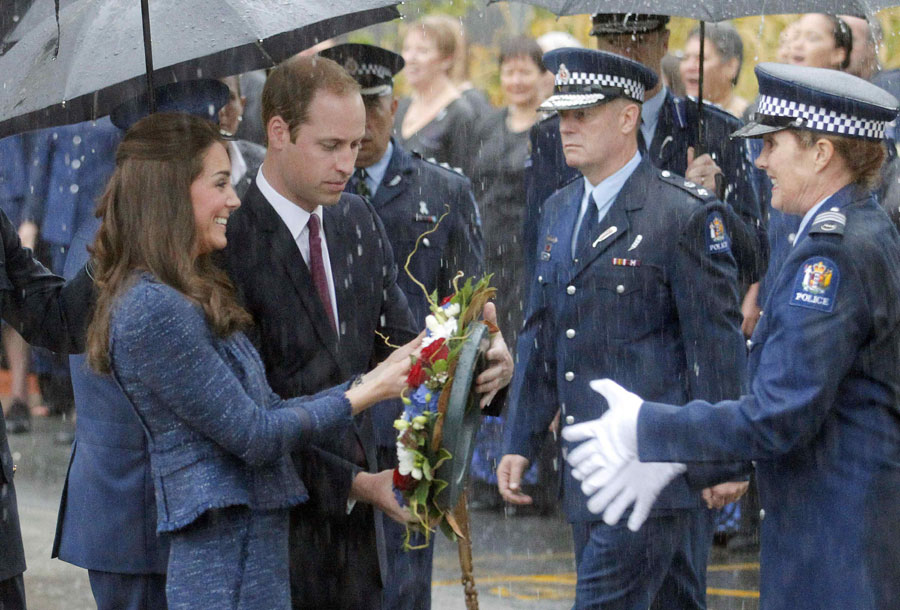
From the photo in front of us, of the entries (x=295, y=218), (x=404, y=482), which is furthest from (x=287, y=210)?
(x=404, y=482)

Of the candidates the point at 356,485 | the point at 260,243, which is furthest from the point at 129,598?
the point at 260,243

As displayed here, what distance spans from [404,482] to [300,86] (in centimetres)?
121

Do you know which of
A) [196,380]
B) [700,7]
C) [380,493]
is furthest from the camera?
[700,7]

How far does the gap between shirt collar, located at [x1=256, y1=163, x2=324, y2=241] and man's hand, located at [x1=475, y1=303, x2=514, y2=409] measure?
645mm

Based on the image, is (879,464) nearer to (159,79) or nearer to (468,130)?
(159,79)

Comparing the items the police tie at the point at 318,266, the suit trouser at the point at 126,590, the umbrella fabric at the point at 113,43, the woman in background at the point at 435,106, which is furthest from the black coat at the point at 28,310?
the woman in background at the point at 435,106

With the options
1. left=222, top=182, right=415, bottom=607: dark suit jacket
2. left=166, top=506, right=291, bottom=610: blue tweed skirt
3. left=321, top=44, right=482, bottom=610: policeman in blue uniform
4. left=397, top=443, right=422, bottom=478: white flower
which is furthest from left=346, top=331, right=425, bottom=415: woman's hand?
left=321, top=44, right=482, bottom=610: policeman in blue uniform

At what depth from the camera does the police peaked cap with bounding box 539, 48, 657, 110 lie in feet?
16.0

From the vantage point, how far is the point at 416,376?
3561mm

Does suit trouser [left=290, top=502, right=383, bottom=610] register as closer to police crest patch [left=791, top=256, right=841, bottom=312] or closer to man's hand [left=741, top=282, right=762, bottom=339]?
police crest patch [left=791, top=256, right=841, bottom=312]

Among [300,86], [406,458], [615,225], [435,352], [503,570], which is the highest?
[300,86]

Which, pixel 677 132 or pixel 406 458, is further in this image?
pixel 677 132

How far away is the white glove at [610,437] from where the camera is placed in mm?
3580

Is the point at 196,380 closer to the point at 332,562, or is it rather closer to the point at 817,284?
the point at 332,562
